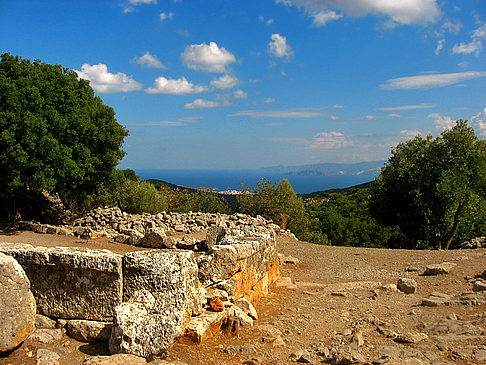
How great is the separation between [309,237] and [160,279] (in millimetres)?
16262

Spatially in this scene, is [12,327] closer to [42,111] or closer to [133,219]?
[42,111]

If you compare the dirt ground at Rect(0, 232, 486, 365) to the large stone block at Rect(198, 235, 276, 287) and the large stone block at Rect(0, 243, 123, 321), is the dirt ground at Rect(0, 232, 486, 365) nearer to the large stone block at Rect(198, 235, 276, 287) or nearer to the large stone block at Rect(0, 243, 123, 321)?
the large stone block at Rect(0, 243, 123, 321)

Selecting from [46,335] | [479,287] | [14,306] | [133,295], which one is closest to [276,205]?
[479,287]

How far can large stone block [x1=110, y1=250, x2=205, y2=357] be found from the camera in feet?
16.2

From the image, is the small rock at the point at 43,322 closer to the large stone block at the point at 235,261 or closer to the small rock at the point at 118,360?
the small rock at the point at 118,360

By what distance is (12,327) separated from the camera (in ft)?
16.3

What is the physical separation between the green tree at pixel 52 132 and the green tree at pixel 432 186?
45.5ft

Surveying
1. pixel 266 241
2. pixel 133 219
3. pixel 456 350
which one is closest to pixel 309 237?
pixel 133 219

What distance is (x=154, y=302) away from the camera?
5.38 meters

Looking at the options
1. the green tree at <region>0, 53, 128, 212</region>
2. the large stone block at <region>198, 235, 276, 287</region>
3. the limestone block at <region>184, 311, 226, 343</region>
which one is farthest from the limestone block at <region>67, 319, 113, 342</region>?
the green tree at <region>0, 53, 128, 212</region>

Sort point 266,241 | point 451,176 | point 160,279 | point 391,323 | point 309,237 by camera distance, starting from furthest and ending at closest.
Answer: point 309,237
point 451,176
point 266,241
point 391,323
point 160,279

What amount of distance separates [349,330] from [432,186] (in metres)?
13.9

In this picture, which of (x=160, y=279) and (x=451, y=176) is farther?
(x=451, y=176)

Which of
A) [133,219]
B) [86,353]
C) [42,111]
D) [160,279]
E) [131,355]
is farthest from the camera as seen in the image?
[133,219]
